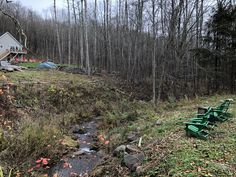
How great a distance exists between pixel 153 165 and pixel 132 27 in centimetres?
2047

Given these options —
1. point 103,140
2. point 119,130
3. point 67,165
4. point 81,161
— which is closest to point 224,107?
point 119,130

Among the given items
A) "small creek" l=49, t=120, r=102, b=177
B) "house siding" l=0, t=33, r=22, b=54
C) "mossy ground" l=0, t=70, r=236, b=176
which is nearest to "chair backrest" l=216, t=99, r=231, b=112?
"mossy ground" l=0, t=70, r=236, b=176

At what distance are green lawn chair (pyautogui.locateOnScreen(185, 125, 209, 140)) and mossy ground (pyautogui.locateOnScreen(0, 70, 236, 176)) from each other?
0.49 ft

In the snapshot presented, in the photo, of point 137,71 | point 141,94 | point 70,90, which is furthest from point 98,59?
point 70,90

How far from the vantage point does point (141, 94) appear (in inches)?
692

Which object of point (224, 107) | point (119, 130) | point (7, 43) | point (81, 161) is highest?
→ point (7, 43)

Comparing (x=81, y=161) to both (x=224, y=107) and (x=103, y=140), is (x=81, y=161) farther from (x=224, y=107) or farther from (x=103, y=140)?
(x=224, y=107)

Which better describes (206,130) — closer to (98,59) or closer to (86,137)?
(86,137)

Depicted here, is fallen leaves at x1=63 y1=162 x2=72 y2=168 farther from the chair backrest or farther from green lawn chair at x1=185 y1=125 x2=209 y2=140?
the chair backrest

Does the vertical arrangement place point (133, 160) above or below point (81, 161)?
above

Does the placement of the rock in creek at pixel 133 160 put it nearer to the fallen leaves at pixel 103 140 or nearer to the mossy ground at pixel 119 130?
the mossy ground at pixel 119 130

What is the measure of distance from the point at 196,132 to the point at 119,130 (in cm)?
388

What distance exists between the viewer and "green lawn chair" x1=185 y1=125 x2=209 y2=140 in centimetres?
543

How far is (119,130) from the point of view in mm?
8906
